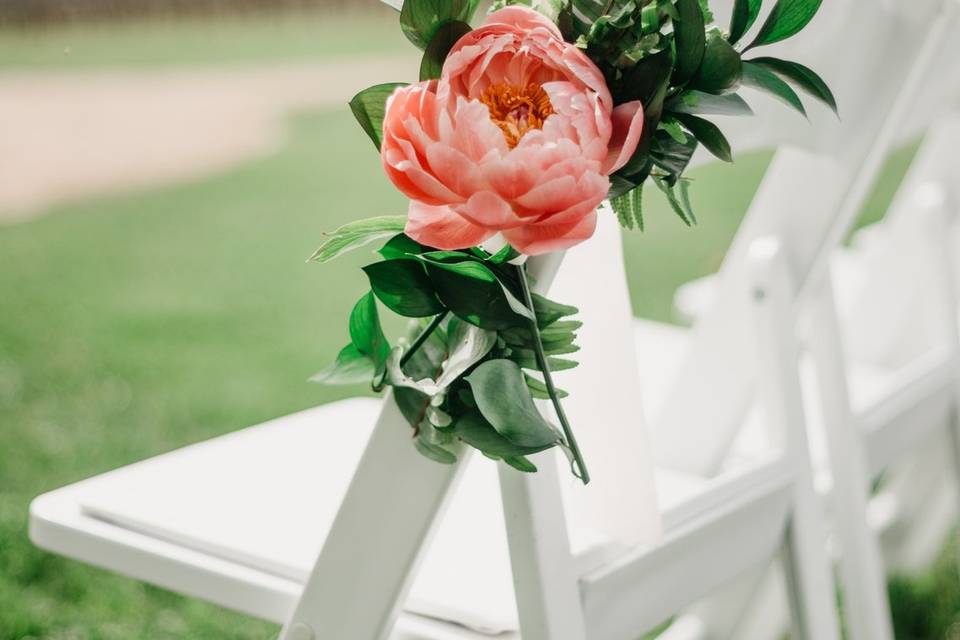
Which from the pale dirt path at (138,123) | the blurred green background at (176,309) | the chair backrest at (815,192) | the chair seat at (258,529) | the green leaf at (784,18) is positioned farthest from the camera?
the pale dirt path at (138,123)

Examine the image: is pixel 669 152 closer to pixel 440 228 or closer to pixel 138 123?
pixel 440 228

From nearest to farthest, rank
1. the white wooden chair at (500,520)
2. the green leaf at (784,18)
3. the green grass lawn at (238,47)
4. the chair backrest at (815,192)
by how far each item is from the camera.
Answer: the green leaf at (784,18) → the white wooden chair at (500,520) → the chair backrest at (815,192) → the green grass lawn at (238,47)

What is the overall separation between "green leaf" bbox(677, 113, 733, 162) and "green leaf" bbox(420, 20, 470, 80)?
0.39ft

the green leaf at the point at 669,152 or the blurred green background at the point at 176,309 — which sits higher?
the green leaf at the point at 669,152

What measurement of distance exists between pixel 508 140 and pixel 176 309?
377 cm

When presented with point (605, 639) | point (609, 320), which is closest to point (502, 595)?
point (605, 639)

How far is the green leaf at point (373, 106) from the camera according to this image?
575 millimetres

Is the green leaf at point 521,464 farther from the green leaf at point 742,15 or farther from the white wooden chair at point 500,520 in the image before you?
the green leaf at point 742,15

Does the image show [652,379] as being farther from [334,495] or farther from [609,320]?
[609,320]

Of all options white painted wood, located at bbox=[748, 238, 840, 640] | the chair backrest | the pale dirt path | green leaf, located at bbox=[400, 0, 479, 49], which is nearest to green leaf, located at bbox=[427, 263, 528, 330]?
green leaf, located at bbox=[400, 0, 479, 49]

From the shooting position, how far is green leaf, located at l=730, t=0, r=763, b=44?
0.60 metres

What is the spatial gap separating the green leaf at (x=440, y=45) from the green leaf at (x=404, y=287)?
9 centimetres

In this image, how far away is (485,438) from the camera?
611 mm

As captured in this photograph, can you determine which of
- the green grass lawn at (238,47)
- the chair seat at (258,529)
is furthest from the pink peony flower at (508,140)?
the green grass lawn at (238,47)
